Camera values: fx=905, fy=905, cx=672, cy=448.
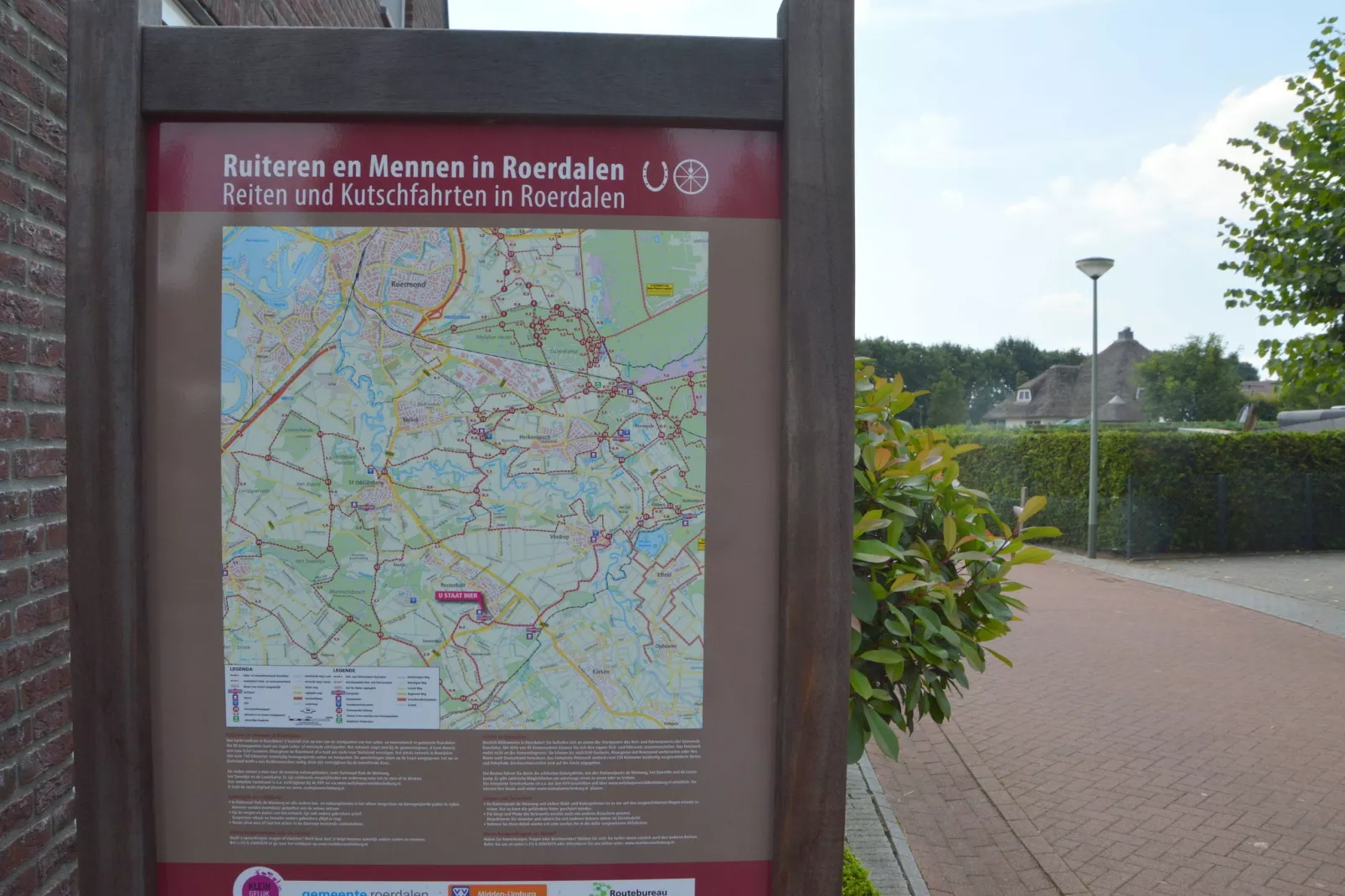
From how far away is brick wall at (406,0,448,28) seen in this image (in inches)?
338

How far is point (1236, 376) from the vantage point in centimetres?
6366

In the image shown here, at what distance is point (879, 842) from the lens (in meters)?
4.14

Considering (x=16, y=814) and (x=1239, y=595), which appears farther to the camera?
(x=1239, y=595)

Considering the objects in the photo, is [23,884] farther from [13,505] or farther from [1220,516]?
[1220,516]

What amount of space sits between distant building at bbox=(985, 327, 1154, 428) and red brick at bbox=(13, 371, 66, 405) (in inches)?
3034

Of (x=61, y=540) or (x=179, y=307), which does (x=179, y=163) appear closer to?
(x=179, y=307)

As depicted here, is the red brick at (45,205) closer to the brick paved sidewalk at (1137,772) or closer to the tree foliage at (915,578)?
the tree foliage at (915,578)

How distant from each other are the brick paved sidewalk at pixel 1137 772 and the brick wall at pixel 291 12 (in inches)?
184

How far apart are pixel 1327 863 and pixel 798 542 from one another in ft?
14.7

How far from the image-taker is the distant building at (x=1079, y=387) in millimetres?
74812

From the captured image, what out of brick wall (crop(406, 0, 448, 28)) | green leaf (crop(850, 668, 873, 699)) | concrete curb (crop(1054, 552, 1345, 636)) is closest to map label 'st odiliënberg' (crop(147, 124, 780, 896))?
green leaf (crop(850, 668, 873, 699))

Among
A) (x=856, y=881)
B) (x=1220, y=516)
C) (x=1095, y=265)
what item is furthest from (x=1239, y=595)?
(x=856, y=881)

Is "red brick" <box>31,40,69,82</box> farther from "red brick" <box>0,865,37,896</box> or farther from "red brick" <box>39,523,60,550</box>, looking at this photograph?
"red brick" <box>0,865,37,896</box>

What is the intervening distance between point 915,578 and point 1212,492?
1581cm
